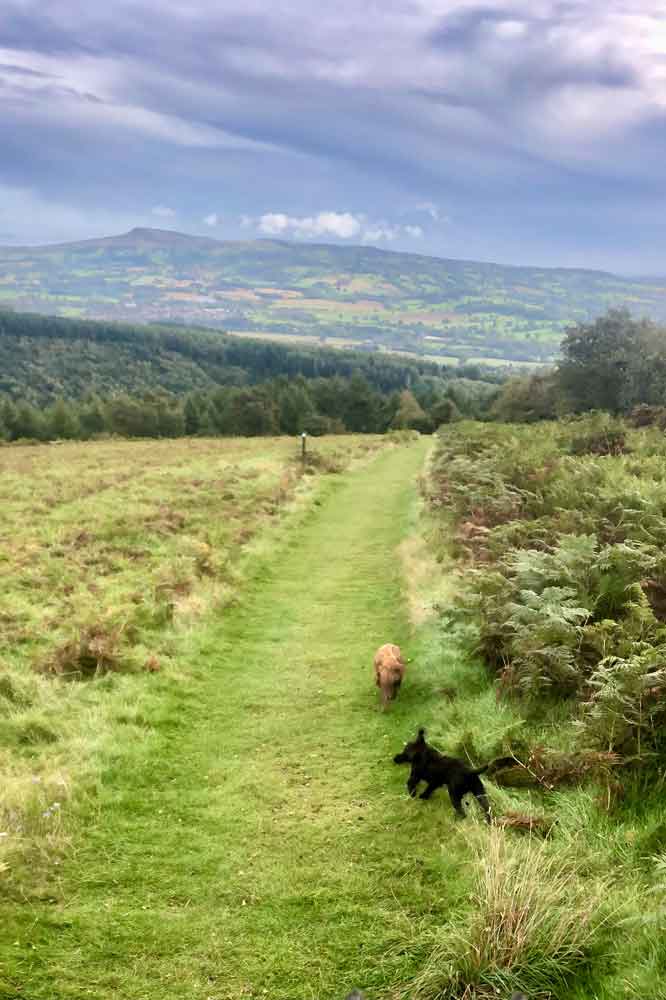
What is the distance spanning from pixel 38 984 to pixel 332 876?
2.21 meters

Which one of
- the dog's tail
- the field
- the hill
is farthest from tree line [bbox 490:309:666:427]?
the hill

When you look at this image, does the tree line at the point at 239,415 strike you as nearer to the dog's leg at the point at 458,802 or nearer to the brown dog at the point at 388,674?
the brown dog at the point at 388,674

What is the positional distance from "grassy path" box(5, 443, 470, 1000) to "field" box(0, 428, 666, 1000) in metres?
0.02

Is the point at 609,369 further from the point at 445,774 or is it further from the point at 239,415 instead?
the point at 239,415

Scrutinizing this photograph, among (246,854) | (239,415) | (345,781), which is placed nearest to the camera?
(246,854)

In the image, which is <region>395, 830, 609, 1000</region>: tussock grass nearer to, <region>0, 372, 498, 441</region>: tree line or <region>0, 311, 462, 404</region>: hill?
<region>0, 372, 498, 441</region>: tree line

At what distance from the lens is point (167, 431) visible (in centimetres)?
8950

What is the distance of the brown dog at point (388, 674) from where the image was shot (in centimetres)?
884

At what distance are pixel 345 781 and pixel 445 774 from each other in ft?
3.90

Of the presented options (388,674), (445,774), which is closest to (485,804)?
(445,774)

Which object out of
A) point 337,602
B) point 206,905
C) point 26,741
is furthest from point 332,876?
point 337,602

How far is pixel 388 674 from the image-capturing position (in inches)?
350

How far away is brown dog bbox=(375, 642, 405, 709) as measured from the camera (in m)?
8.84

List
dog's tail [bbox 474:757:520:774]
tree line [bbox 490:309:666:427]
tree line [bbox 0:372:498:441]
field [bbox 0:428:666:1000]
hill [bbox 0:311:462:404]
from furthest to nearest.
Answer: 1. hill [bbox 0:311:462:404]
2. tree line [bbox 0:372:498:441]
3. tree line [bbox 490:309:666:427]
4. dog's tail [bbox 474:757:520:774]
5. field [bbox 0:428:666:1000]
